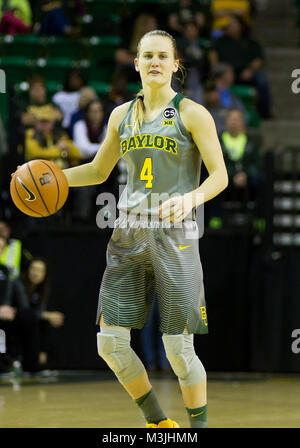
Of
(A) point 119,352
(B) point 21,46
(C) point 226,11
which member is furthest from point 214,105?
(A) point 119,352

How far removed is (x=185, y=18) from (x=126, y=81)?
6.43 ft

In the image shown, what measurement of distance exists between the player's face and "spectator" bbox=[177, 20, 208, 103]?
5885 mm

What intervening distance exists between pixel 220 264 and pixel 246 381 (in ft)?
4.01

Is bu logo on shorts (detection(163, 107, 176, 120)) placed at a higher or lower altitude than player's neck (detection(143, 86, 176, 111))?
lower

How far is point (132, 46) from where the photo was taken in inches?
457

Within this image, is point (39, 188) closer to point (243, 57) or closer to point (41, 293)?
point (41, 293)

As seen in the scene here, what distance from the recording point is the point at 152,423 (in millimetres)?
4598

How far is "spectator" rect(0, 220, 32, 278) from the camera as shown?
859cm

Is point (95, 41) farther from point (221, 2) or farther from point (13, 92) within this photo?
point (13, 92)

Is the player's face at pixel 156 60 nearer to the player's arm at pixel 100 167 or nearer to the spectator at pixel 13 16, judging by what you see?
the player's arm at pixel 100 167

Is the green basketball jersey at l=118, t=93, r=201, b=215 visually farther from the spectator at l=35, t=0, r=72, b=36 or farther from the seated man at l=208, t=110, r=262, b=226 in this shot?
the spectator at l=35, t=0, r=72, b=36

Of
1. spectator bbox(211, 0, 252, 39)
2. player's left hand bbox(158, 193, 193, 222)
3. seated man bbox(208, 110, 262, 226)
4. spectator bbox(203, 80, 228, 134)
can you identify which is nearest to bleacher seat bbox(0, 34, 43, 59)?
spectator bbox(211, 0, 252, 39)

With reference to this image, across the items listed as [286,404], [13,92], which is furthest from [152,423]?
[13,92]
